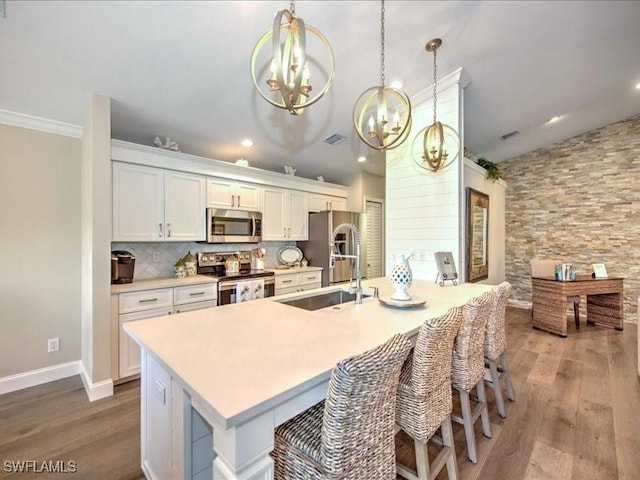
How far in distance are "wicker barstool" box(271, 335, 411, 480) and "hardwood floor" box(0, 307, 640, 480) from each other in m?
0.99

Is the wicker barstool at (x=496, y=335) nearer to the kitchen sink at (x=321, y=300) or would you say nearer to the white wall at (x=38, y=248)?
the kitchen sink at (x=321, y=300)

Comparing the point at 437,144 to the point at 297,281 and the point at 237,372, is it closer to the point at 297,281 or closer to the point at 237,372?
the point at 297,281

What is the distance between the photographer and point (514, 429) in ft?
6.96

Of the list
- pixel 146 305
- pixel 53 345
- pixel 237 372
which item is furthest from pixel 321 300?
pixel 53 345

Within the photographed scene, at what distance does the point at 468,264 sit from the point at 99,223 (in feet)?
13.6

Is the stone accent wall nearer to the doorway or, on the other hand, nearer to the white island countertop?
the doorway

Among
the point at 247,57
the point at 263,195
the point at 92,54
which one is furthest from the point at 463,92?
the point at 92,54

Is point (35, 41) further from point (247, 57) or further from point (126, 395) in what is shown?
point (126, 395)

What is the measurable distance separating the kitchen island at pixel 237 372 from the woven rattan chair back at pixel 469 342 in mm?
210

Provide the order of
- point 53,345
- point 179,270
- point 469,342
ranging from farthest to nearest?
point 179,270, point 53,345, point 469,342

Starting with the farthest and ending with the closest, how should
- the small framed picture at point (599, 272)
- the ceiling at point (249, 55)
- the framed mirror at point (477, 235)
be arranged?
1. the small framed picture at point (599, 272)
2. the framed mirror at point (477, 235)
3. the ceiling at point (249, 55)

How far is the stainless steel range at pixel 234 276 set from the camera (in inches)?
136

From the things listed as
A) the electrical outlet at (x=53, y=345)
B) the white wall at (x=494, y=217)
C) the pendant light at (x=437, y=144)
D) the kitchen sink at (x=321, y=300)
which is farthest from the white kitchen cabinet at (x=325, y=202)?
the electrical outlet at (x=53, y=345)

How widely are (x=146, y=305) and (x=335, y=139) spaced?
9.83 feet
